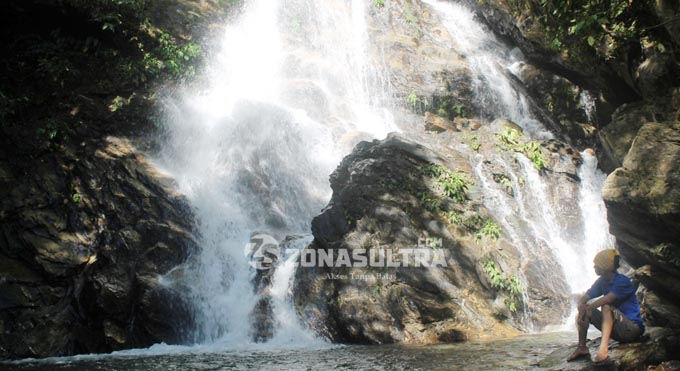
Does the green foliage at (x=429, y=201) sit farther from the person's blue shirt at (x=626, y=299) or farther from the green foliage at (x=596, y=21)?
the person's blue shirt at (x=626, y=299)

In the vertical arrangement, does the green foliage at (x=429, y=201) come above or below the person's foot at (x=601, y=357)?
above

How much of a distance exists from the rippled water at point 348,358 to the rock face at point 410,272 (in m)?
0.71

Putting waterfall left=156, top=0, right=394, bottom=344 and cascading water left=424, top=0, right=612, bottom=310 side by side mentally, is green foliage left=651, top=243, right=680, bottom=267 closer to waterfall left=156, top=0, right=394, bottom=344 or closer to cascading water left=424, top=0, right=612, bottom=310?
cascading water left=424, top=0, right=612, bottom=310

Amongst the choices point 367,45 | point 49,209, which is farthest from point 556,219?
point 49,209

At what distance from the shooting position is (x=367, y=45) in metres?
18.7

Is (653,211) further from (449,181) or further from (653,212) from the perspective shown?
(449,181)

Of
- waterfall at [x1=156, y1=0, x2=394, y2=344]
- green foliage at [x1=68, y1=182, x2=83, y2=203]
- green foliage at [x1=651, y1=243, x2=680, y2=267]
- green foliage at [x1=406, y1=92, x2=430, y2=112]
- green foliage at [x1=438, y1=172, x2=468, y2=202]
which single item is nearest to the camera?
green foliage at [x1=651, y1=243, x2=680, y2=267]

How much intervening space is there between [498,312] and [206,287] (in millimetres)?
5881

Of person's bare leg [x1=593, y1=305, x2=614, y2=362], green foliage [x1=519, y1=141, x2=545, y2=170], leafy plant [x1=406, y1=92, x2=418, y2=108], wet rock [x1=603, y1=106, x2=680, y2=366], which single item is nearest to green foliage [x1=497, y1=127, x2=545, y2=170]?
green foliage [x1=519, y1=141, x2=545, y2=170]

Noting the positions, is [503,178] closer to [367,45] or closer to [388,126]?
[388,126]

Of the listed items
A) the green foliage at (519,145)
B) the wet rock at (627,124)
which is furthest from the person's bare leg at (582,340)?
the green foliage at (519,145)

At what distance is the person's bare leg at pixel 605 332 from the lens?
475cm

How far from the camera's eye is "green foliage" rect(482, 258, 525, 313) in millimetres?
9203

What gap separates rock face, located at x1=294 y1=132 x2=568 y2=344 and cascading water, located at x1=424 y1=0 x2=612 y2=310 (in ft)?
2.83
